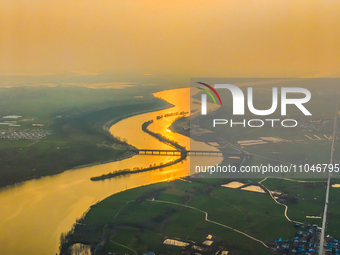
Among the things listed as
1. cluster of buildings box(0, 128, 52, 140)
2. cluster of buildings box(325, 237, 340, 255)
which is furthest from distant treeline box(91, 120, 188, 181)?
cluster of buildings box(325, 237, 340, 255)

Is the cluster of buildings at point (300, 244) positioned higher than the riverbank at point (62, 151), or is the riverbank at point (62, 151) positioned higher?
the riverbank at point (62, 151)

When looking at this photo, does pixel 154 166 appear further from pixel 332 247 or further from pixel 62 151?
pixel 332 247

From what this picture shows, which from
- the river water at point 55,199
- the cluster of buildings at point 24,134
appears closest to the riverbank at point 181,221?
the river water at point 55,199

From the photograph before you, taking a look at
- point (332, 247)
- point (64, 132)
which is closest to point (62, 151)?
point (64, 132)

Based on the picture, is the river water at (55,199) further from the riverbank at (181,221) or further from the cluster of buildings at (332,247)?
the cluster of buildings at (332,247)

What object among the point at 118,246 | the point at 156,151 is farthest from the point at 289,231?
the point at 156,151

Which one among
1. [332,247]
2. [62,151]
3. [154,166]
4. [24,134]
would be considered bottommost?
[332,247]
